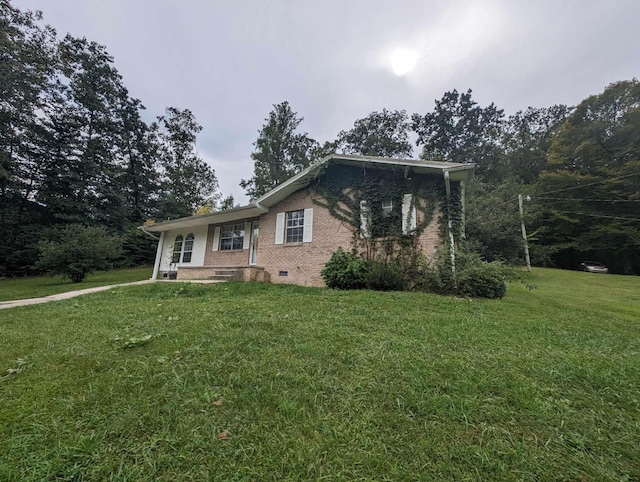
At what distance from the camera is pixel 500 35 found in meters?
9.20

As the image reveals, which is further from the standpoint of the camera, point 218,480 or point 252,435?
point 252,435

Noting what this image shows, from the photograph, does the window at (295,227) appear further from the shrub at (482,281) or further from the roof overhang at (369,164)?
the shrub at (482,281)

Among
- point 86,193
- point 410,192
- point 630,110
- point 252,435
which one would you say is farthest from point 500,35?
point 86,193

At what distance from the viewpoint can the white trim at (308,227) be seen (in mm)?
9981

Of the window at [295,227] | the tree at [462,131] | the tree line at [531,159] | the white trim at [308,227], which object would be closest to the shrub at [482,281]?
the white trim at [308,227]

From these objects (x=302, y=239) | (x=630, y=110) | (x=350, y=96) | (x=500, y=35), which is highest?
(x=630, y=110)

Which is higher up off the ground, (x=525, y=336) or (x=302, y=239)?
(x=302, y=239)

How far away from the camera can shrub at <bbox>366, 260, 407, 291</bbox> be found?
306 inches

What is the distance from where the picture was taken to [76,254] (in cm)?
1216

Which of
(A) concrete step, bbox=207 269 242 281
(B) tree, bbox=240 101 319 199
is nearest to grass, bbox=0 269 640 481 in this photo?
(A) concrete step, bbox=207 269 242 281

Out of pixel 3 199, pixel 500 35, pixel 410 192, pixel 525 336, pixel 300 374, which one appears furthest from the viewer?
pixel 3 199

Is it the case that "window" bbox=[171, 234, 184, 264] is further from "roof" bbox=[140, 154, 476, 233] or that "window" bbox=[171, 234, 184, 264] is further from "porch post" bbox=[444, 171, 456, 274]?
"porch post" bbox=[444, 171, 456, 274]

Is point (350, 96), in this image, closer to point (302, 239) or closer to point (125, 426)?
point (302, 239)

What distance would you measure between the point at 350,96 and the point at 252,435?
17.4 m
